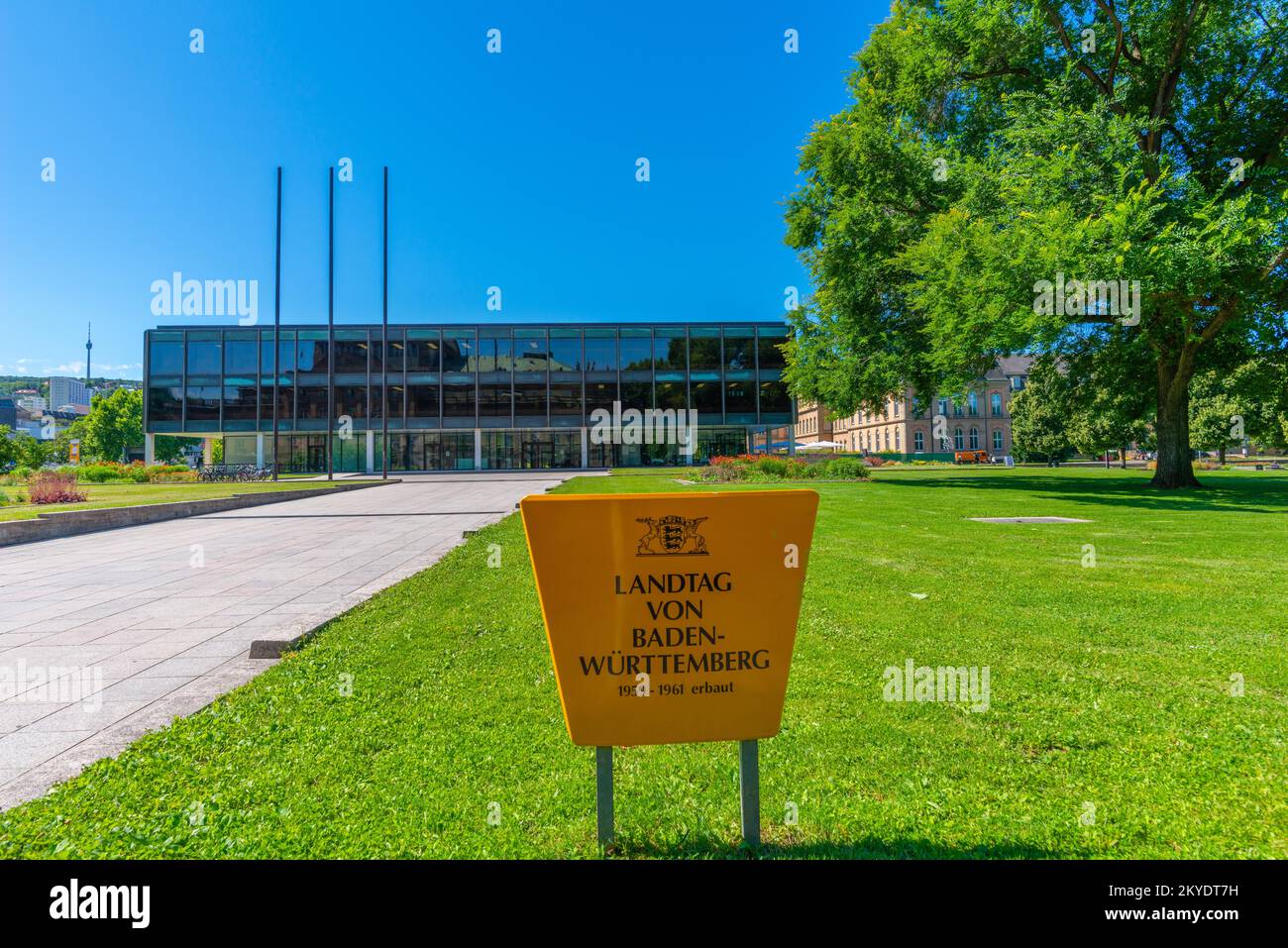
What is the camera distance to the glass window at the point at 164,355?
55562mm

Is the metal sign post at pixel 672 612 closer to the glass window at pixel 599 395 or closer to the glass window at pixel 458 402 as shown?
the glass window at pixel 599 395

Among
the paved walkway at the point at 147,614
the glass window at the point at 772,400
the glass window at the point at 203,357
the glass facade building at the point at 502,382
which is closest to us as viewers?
the paved walkway at the point at 147,614

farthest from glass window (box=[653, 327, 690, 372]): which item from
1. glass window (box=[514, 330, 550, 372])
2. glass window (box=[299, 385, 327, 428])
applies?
glass window (box=[299, 385, 327, 428])

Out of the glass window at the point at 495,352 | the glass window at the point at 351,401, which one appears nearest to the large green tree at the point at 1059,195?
the glass window at the point at 495,352

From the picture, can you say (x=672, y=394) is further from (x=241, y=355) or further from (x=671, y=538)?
(x=671, y=538)

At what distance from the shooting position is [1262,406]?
4066cm

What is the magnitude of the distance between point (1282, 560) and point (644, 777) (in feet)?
35.0

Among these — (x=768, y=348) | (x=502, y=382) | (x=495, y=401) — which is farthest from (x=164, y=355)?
(x=768, y=348)

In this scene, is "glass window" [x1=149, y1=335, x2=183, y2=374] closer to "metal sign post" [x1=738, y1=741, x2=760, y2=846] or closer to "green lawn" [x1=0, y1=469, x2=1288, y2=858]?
"green lawn" [x1=0, y1=469, x2=1288, y2=858]

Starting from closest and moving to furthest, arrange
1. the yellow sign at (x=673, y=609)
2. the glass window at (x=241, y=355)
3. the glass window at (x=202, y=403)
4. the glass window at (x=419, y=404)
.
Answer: the yellow sign at (x=673, y=609) → the glass window at (x=241, y=355) → the glass window at (x=202, y=403) → the glass window at (x=419, y=404)

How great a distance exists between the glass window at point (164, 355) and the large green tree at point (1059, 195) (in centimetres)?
5799

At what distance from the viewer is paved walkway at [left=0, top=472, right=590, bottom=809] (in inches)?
148
